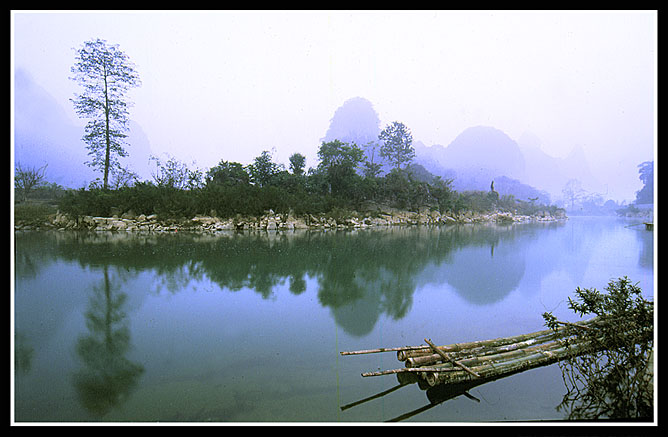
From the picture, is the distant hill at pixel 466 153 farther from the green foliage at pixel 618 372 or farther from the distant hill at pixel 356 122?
the green foliage at pixel 618 372

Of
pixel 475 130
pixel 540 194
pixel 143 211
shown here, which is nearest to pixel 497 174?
pixel 540 194

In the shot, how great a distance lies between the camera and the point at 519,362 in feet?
7.75

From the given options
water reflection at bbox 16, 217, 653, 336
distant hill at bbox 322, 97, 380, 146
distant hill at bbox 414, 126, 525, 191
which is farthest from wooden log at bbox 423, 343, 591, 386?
distant hill at bbox 322, 97, 380, 146

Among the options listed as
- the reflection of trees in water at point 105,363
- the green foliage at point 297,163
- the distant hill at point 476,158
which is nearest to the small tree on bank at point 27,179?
the green foliage at point 297,163

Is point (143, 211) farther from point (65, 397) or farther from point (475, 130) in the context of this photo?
point (475, 130)

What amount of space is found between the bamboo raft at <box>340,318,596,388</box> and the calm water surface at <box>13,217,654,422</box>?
0.29ft

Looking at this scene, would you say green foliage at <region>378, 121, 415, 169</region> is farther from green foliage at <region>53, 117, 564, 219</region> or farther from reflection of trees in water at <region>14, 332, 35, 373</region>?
reflection of trees in water at <region>14, 332, 35, 373</region>

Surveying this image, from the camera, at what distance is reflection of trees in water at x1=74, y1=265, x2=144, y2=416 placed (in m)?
2.09

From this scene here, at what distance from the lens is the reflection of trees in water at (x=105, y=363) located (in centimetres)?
209

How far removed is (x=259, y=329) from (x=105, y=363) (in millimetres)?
1245

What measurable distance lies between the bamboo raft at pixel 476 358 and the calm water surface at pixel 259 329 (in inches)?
3.4

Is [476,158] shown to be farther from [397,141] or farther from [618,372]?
[618,372]

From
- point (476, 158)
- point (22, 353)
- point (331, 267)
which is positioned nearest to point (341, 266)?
point (331, 267)
